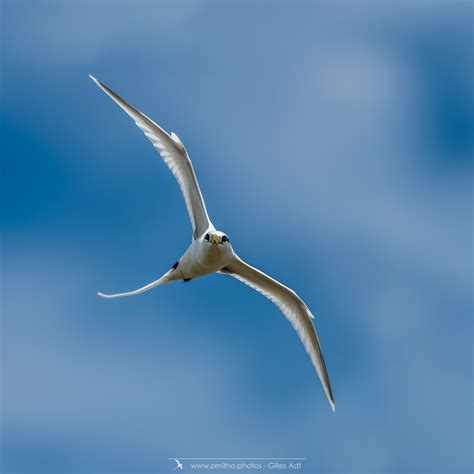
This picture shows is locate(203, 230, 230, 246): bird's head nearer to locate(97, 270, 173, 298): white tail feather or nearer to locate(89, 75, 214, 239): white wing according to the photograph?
locate(89, 75, 214, 239): white wing

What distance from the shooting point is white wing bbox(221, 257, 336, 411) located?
25453 mm

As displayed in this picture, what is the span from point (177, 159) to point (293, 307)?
646cm

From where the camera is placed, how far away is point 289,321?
86.3 feet

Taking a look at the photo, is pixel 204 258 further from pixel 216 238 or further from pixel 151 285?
pixel 151 285

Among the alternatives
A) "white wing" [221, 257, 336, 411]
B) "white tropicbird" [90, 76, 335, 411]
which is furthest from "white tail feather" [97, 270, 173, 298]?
"white wing" [221, 257, 336, 411]

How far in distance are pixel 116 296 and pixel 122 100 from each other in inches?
224

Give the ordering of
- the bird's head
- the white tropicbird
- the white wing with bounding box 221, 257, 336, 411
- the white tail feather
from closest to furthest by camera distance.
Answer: the bird's head → the white tropicbird → the white tail feather → the white wing with bounding box 221, 257, 336, 411

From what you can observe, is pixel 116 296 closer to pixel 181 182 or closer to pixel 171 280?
pixel 171 280

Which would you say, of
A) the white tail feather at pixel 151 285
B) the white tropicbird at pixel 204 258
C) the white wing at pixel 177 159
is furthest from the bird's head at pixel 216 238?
the white tail feather at pixel 151 285

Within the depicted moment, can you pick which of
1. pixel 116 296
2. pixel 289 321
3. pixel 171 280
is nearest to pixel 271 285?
pixel 289 321

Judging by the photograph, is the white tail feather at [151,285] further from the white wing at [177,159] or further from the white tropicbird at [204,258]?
the white wing at [177,159]

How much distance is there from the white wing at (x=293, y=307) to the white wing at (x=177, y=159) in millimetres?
2479

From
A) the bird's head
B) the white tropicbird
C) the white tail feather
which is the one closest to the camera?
the bird's head

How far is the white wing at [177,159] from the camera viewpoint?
22547mm
